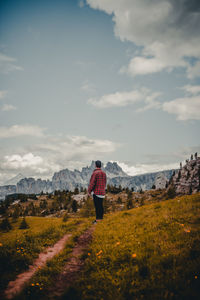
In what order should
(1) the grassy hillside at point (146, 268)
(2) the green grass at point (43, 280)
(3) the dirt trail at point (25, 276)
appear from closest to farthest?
(1) the grassy hillside at point (146, 268) < (2) the green grass at point (43, 280) < (3) the dirt trail at point (25, 276)

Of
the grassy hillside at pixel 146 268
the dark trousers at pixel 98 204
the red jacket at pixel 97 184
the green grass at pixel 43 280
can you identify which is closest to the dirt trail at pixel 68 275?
the green grass at pixel 43 280

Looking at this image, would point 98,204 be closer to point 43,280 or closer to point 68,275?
point 68,275

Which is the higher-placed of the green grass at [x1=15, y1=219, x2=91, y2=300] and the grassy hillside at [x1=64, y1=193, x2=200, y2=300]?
the grassy hillside at [x1=64, y1=193, x2=200, y2=300]

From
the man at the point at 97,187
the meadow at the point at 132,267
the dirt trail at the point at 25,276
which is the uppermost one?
the man at the point at 97,187

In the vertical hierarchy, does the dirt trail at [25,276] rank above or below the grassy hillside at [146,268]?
below

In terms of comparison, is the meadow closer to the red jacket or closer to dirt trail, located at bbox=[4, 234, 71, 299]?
dirt trail, located at bbox=[4, 234, 71, 299]

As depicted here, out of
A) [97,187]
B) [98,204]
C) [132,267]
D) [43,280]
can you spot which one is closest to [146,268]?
[132,267]

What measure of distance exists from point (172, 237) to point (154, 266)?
2.40m

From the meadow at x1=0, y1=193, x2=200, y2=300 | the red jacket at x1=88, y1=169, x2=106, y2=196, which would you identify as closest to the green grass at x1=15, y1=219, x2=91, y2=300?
the meadow at x1=0, y1=193, x2=200, y2=300

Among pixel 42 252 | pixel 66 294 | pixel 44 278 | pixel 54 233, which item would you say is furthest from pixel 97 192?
pixel 66 294

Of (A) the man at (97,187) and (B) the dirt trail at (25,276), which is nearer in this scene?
(B) the dirt trail at (25,276)

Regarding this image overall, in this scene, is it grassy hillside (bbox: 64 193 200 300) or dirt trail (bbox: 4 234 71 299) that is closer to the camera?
grassy hillside (bbox: 64 193 200 300)

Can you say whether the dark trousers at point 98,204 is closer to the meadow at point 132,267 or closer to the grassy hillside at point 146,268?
the meadow at point 132,267

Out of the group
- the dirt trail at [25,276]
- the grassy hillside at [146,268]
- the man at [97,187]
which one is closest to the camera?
the grassy hillside at [146,268]
